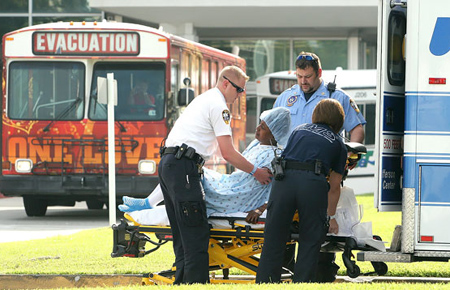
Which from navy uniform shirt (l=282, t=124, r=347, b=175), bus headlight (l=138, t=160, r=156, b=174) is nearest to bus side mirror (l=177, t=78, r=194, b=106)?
bus headlight (l=138, t=160, r=156, b=174)

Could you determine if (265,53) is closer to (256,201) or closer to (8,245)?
(8,245)

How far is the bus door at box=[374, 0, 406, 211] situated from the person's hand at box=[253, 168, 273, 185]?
34.0 inches

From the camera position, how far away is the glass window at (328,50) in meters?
33.5

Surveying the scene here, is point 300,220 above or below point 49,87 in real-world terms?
below

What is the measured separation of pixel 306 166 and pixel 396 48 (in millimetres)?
1435

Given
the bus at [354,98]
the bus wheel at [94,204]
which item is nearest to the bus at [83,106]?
the bus wheel at [94,204]

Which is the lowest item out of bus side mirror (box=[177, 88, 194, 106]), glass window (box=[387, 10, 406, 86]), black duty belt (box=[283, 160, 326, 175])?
black duty belt (box=[283, 160, 326, 175])

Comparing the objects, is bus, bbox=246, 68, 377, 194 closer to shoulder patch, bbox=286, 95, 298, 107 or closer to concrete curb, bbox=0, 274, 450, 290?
concrete curb, bbox=0, 274, 450, 290

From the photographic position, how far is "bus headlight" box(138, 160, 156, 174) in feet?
50.5

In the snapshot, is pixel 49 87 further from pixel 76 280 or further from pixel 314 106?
pixel 314 106

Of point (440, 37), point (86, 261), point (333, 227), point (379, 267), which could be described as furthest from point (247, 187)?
point (86, 261)

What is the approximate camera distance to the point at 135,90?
51.6 ft

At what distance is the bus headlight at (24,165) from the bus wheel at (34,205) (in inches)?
55.1

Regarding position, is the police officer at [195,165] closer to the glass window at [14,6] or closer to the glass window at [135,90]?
the glass window at [135,90]
